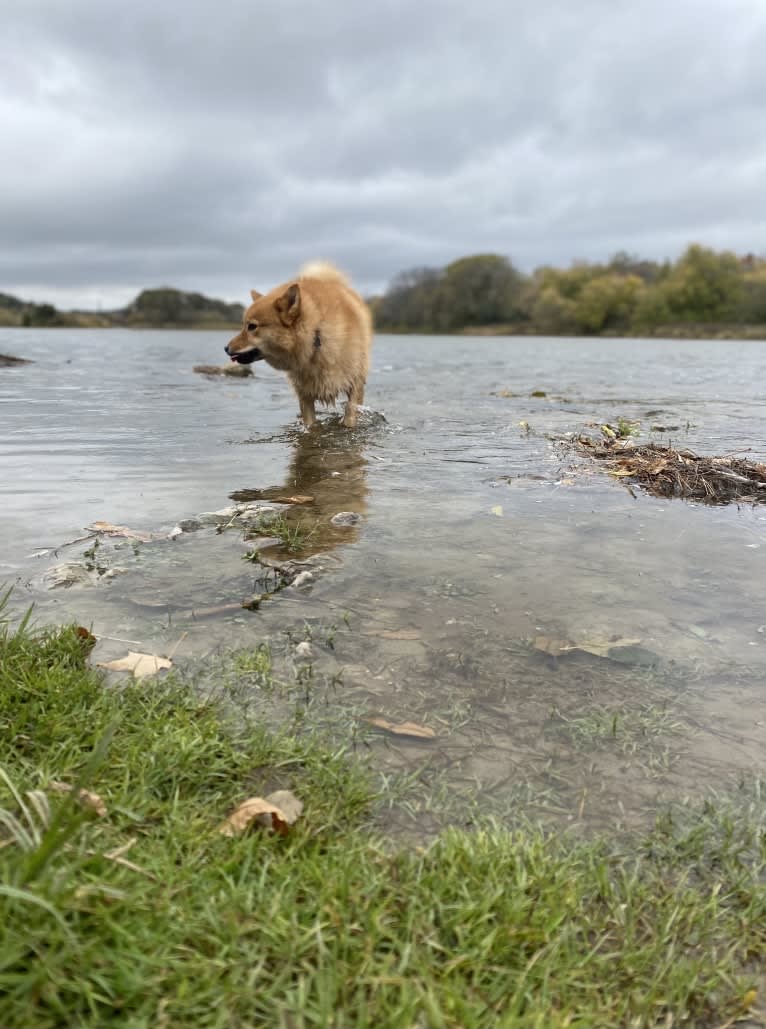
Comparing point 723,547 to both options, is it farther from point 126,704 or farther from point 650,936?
point 126,704

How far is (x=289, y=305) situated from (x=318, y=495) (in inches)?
114

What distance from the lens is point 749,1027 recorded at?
53.0 inches

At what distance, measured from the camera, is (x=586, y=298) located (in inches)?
3383

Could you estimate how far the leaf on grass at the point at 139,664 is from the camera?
2.47 m

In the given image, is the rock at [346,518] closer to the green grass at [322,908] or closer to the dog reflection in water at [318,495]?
the dog reflection in water at [318,495]

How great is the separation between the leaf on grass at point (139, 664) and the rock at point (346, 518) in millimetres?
2037

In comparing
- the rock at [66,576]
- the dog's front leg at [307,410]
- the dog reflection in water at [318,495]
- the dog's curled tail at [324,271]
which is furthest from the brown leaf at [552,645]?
the dog's curled tail at [324,271]

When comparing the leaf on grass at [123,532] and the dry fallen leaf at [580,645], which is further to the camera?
the leaf on grass at [123,532]

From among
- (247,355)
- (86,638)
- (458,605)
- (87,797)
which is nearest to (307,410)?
(247,355)

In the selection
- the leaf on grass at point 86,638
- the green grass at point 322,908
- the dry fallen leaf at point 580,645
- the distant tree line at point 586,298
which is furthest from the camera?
the distant tree line at point 586,298

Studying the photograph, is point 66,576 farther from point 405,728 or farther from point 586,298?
point 586,298

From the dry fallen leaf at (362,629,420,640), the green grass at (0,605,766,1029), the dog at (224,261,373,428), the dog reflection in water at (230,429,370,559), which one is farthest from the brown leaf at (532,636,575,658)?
the dog at (224,261,373,428)

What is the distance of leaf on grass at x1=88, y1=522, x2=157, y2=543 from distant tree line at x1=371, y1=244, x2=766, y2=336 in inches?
3471

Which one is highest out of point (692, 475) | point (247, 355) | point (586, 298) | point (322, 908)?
point (586, 298)
